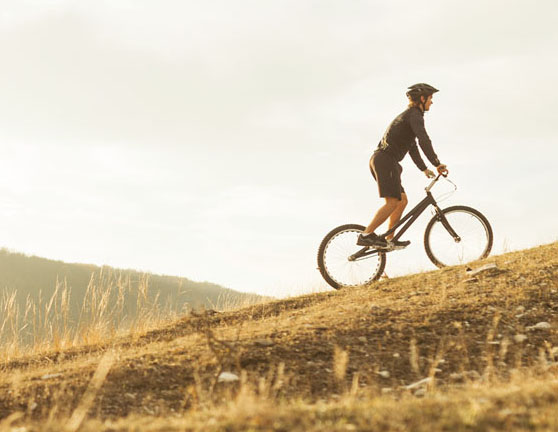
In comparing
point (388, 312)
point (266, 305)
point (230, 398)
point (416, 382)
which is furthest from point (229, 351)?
Result: point (266, 305)

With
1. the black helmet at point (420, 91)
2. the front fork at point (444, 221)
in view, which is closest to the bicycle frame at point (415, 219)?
the front fork at point (444, 221)

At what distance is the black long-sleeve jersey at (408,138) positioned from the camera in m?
8.77

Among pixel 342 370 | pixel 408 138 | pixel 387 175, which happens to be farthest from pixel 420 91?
pixel 342 370

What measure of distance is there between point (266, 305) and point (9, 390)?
15.0ft

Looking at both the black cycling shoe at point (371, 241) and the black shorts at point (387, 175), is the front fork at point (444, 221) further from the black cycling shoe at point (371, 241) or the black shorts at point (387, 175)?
the black cycling shoe at point (371, 241)

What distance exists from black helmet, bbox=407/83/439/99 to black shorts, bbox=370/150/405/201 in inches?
38.6

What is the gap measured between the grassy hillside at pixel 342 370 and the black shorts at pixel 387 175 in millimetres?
1423

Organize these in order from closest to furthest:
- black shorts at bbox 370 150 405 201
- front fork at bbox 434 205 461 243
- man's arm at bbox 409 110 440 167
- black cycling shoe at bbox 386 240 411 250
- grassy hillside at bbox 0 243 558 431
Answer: grassy hillside at bbox 0 243 558 431 < man's arm at bbox 409 110 440 167 < black shorts at bbox 370 150 405 201 < black cycling shoe at bbox 386 240 411 250 < front fork at bbox 434 205 461 243

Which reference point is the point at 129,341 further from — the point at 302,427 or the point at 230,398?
the point at 302,427

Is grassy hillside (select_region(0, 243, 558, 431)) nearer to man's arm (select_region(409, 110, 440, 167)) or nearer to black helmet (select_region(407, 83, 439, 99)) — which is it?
man's arm (select_region(409, 110, 440, 167))

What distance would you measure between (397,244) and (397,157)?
131 centimetres

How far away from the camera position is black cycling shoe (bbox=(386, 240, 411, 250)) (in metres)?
9.03

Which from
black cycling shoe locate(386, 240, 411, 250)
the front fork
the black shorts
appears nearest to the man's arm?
the black shorts

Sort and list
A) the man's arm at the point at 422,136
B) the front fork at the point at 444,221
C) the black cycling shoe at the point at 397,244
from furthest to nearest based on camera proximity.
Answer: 1. the front fork at the point at 444,221
2. the black cycling shoe at the point at 397,244
3. the man's arm at the point at 422,136
